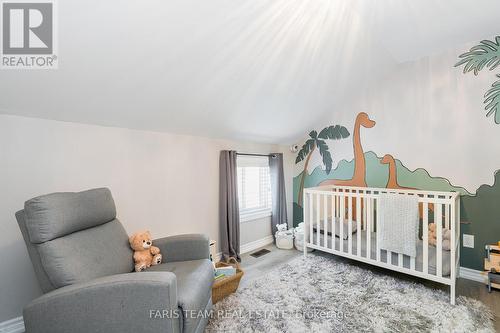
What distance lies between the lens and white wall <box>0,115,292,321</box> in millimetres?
1658

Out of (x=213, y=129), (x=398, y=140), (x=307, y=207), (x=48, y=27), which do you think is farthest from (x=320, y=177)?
(x=48, y=27)

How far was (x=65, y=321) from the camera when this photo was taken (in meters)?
1.18

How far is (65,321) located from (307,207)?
99.6 inches

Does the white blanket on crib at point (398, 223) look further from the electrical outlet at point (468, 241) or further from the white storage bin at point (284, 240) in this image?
the white storage bin at point (284, 240)

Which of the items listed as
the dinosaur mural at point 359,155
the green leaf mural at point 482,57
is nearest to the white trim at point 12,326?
the dinosaur mural at point 359,155

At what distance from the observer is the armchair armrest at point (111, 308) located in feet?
3.86

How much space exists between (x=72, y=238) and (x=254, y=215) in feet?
7.62

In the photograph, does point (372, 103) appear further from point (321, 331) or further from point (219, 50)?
point (321, 331)

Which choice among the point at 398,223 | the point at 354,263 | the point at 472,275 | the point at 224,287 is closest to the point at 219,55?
the point at 224,287

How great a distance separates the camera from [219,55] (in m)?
1.86

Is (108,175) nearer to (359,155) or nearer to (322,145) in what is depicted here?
(322,145)

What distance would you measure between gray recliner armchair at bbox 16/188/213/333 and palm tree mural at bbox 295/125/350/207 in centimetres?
253

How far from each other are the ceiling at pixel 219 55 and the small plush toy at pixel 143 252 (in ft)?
3.39

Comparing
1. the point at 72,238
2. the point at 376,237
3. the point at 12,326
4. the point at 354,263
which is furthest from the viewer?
the point at 354,263
